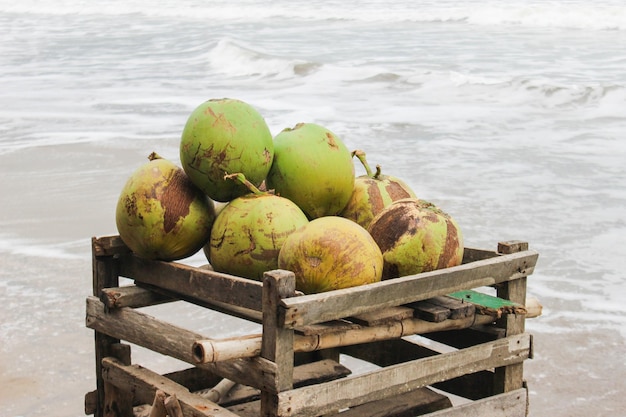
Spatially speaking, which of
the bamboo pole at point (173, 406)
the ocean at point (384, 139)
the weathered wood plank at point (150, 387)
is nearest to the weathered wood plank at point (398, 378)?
the weathered wood plank at point (150, 387)

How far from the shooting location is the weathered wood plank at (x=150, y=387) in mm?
2756

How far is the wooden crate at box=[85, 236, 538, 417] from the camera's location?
2.50 metres

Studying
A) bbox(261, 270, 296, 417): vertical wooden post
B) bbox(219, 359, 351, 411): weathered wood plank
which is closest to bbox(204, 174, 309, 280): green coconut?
bbox(261, 270, 296, 417): vertical wooden post

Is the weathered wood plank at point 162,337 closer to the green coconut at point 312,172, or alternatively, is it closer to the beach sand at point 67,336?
the green coconut at point 312,172

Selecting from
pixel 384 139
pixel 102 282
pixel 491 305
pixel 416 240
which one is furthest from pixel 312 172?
pixel 384 139

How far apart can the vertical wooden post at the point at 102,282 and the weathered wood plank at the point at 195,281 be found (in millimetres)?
38

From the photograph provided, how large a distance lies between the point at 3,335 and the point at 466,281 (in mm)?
3111

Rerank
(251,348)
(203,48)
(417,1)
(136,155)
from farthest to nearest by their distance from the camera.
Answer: (417,1) < (203,48) < (136,155) < (251,348)

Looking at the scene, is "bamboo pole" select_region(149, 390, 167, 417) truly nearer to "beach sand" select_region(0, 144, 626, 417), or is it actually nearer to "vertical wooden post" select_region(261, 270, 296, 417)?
"vertical wooden post" select_region(261, 270, 296, 417)

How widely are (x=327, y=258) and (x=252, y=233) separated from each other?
0.91 feet

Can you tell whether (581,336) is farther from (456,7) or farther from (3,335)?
(456,7)

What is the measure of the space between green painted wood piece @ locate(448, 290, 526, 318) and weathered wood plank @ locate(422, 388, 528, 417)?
0.28 meters

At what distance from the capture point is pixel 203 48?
24172mm

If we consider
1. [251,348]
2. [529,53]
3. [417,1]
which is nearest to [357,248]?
[251,348]
